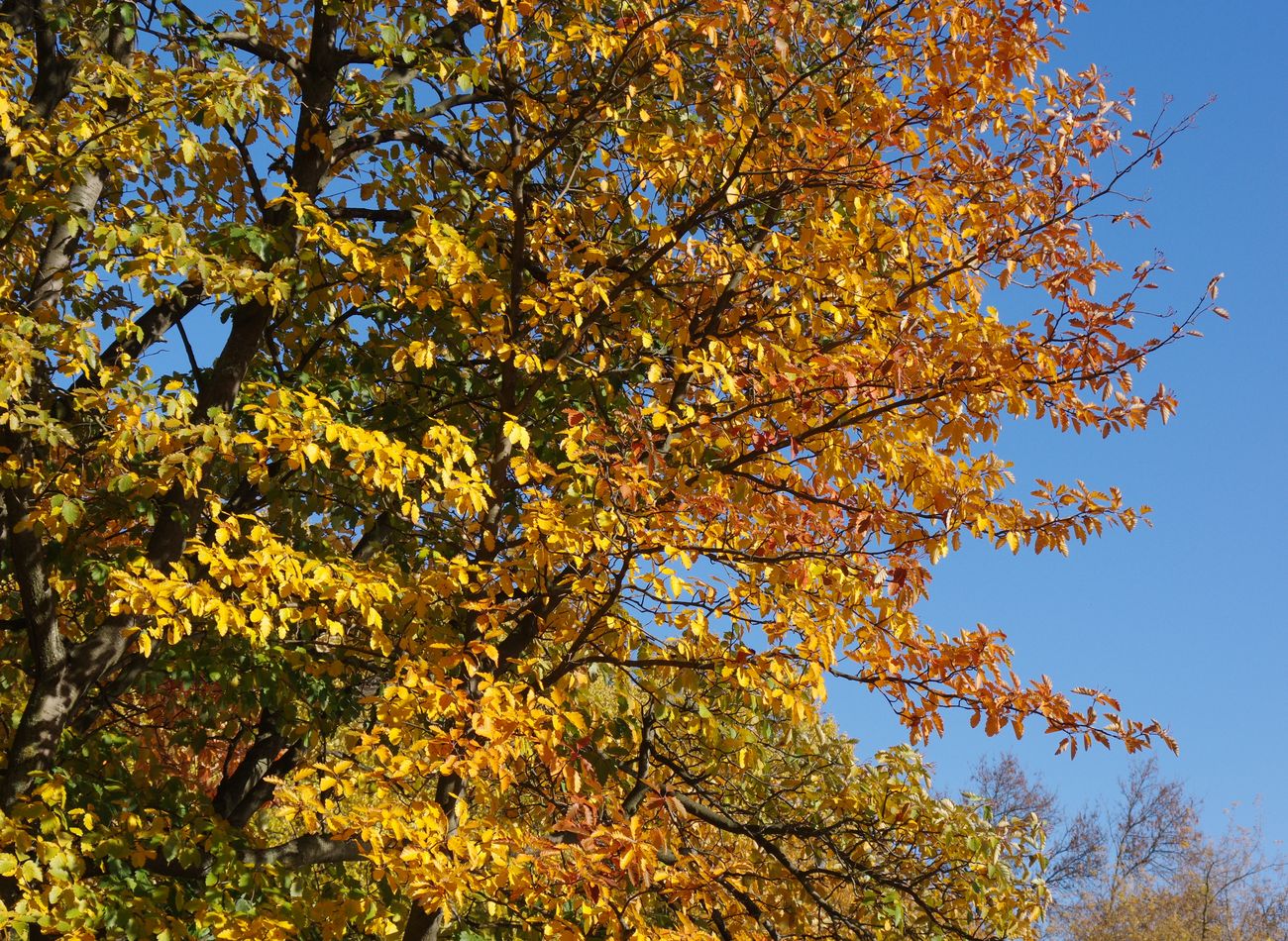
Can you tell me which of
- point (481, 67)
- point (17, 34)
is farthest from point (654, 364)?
point (17, 34)

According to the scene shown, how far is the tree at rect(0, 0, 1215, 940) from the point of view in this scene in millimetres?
5789

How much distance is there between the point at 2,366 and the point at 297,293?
2045 millimetres

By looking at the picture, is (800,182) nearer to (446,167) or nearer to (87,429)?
(446,167)

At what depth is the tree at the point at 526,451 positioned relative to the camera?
228 inches

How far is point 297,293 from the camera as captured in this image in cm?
748

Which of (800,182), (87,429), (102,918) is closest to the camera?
(102,918)

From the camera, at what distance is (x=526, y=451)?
21.5 ft

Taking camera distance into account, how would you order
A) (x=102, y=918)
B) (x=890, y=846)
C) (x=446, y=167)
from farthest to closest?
(x=446, y=167) < (x=890, y=846) < (x=102, y=918)

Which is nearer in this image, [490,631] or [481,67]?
[490,631]

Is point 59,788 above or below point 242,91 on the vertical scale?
below

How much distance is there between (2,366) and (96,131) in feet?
5.40

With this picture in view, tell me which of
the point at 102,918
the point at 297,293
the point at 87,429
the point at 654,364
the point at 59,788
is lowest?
the point at 102,918

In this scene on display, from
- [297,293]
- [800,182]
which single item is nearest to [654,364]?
[800,182]

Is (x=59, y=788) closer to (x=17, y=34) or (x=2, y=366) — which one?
(x=2, y=366)
